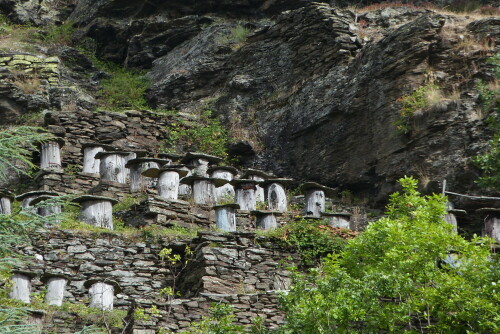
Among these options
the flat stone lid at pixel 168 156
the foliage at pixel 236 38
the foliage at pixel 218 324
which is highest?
the foliage at pixel 236 38

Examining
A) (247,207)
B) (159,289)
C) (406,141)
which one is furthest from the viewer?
(406,141)

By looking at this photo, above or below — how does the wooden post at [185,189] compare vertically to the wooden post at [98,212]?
above

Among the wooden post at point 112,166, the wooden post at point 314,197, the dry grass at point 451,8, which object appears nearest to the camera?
the wooden post at point 314,197

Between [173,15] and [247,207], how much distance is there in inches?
542

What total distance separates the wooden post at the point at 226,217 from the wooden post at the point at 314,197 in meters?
2.10

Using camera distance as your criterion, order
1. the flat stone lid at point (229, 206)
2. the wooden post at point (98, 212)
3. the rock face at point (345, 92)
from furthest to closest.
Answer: the rock face at point (345, 92)
the flat stone lid at point (229, 206)
the wooden post at point (98, 212)

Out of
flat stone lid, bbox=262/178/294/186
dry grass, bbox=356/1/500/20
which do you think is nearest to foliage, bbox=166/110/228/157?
flat stone lid, bbox=262/178/294/186

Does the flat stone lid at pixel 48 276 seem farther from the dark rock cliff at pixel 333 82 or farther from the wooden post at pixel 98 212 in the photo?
the dark rock cliff at pixel 333 82

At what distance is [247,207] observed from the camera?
19.7 meters

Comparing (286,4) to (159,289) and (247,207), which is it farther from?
(159,289)

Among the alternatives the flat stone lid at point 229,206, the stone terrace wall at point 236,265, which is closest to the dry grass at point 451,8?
the flat stone lid at point 229,206

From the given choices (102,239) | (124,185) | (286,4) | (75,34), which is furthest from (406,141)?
(75,34)

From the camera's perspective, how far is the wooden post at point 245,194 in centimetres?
1964

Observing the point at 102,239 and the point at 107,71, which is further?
the point at 107,71
